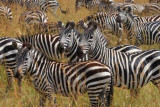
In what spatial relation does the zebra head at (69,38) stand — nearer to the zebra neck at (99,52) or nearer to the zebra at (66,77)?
the zebra neck at (99,52)

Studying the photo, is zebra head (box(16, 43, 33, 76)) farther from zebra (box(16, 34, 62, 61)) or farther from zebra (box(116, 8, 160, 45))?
zebra (box(116, 8, 160, 45))

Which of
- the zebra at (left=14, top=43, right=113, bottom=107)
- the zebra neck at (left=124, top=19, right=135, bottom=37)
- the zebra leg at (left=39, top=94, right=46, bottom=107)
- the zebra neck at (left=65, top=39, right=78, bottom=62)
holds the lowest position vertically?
the zebra leg at (left=39, top=94, right=46, bottom=107)

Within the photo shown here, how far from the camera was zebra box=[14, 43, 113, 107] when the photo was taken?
5.06 meters

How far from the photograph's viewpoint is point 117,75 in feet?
19.3

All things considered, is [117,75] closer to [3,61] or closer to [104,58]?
[104,58]

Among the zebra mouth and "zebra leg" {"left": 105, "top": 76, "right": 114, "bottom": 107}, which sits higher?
the zebra mouth

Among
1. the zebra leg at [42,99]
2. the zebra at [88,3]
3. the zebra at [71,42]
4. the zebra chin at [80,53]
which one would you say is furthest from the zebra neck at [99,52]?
the zebra at [88,3]

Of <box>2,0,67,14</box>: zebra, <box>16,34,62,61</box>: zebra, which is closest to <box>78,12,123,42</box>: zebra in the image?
<box>16,34,62,61</box>: zebra

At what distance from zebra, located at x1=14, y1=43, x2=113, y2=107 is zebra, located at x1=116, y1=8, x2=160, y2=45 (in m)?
5.13

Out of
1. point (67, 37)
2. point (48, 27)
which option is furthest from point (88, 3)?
point (67, 37)

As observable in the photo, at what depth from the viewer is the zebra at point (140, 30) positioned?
9984mm

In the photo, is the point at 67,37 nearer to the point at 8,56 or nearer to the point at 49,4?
the point at 8,56

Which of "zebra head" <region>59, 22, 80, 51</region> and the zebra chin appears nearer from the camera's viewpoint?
the zebra chin

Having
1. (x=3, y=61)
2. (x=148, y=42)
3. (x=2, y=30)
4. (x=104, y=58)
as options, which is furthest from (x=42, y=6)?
(x=104, y=58)
